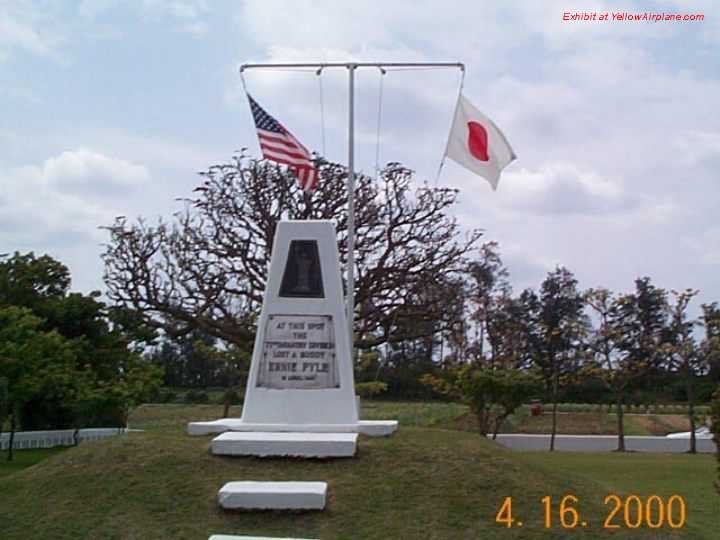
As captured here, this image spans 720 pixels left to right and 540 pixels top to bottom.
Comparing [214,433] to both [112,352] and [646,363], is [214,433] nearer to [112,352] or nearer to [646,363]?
[112,352]

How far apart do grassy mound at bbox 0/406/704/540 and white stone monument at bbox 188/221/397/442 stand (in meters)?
1.02

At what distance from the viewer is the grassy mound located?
8.67 meters

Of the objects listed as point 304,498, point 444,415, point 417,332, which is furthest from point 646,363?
point 304,498

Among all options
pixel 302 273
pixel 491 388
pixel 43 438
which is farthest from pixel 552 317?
pixel 302 273

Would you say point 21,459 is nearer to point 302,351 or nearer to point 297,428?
point 302,351

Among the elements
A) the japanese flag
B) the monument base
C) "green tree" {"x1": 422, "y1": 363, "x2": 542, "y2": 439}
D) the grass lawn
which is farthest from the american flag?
"green tree" {"x1": 422, "y1": 363, "x2": 542, "y2": 439}

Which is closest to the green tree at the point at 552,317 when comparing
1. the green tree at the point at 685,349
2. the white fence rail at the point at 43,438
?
the green tree at the point at 685,349

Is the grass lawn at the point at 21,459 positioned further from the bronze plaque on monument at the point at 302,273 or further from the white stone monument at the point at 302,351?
the bronze plaque on monument at the point at 302,273

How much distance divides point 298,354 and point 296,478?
279 cm

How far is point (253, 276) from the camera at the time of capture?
26078 mm

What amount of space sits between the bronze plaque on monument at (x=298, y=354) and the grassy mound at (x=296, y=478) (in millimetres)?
1442

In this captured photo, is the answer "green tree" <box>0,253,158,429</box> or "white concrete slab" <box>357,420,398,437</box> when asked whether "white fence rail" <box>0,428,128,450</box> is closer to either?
"green tree" <box>0,253,158,429</box>

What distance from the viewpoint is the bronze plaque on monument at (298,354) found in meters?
12.3

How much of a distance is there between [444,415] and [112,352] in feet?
57.6
